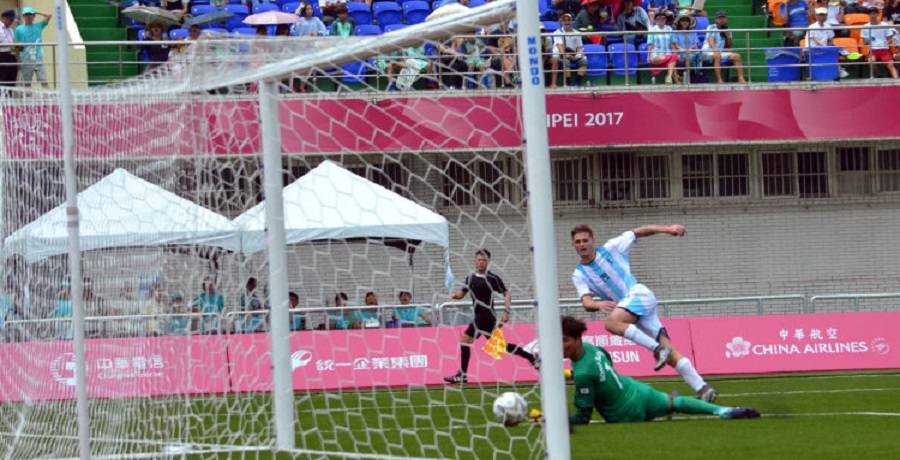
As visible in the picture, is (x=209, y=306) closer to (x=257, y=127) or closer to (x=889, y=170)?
(x=257, y=127)

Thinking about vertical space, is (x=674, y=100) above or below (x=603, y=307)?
above

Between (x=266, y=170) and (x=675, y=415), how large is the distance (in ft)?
15.7

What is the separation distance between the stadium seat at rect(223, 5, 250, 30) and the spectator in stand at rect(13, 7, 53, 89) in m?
3.50

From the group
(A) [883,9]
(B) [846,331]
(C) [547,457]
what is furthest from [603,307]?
→ (A) [883,9]

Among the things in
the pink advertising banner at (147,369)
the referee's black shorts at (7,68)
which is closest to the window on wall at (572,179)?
the referee's black shorts at (7,68)

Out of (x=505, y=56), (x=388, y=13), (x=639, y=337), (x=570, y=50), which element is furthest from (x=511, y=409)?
(x=388, y=13)

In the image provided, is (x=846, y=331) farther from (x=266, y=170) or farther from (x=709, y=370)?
(x=266, y=170)

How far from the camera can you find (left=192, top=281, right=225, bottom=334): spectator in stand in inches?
433

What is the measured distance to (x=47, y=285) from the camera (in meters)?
12.6

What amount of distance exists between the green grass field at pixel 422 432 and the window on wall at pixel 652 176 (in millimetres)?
13293

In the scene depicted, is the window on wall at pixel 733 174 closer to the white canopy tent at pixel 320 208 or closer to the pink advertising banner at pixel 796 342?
the pink advertising banner at pixel 796 342

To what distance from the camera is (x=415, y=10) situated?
26812mm

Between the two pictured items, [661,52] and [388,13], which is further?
[388,13]

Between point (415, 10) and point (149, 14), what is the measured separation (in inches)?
196
